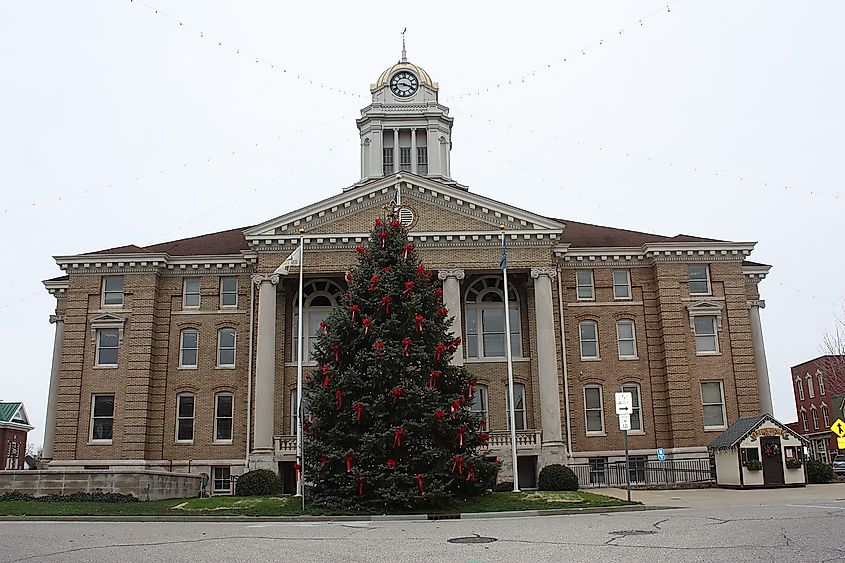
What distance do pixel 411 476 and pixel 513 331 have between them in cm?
1826

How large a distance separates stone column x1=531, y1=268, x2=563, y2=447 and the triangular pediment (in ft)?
7.76

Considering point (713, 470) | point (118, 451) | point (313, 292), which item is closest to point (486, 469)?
point (713, 470)

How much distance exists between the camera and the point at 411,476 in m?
23.4

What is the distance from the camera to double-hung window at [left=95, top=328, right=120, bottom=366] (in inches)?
1593

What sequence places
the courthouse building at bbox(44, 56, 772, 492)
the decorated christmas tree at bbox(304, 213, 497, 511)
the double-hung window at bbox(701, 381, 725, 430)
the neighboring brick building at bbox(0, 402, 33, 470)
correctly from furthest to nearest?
the neighboring brick building at bbox(0, 402, 33, 470) < the double-hung window at bbox(701, 381, 725, 430) < the courthouse building at bbox(44, 56, 772, 492) < the decorated christmas tree at bbox(304, 213, 497, 511)

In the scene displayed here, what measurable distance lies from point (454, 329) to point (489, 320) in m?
3.78

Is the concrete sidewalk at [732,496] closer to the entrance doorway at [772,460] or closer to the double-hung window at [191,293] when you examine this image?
the entrance doorway at [772,460]

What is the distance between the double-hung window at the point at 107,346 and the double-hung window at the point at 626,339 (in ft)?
78.3

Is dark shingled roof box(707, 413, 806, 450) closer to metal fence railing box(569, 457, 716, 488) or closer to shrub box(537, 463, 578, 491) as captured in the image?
metal fence railing box(569, 457, 716, 488)

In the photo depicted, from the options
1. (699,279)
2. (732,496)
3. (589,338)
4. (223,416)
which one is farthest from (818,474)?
(223,416)

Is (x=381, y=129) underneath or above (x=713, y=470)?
above

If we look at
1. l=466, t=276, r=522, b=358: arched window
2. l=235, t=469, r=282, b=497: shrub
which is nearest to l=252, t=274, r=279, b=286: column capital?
l=466, t=276, r=522, b=358: arched window

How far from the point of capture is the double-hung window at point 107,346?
133 ft

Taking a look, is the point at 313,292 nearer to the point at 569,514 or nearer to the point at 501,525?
the point at 569,514
